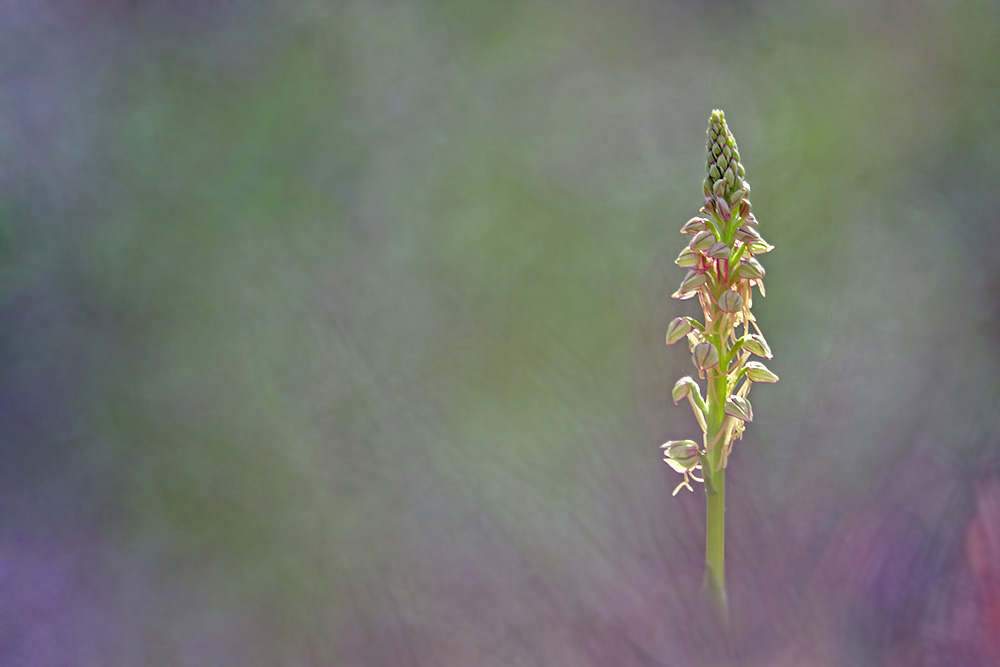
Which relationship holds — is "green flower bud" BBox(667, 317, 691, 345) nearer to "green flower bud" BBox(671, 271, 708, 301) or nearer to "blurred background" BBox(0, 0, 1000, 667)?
"green flower bud" BBox(671, 271, 708, 301)

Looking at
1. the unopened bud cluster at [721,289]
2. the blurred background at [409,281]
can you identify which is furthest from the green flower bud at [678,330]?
the blurred background at [409,281]

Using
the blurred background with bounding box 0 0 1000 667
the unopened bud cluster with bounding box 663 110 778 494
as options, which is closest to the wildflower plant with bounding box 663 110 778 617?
the unopened bud cluster with bounding box 663 110 778 494

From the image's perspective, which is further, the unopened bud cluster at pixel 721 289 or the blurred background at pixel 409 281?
the blurred background at pixel 409 281

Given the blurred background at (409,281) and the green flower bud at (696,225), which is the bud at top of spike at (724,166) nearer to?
the green flower bud at (696,225)

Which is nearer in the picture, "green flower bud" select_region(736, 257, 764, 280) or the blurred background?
"green flower bud" select_region(736, 257, 764, 280)

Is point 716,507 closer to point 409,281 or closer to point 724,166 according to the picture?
point 724,166

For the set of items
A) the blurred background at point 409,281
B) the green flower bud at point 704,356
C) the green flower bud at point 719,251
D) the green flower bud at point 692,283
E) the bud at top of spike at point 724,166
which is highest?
the blurred background at point 409,281

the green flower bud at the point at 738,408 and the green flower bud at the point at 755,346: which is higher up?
the green flower bud at the point at 755,346
